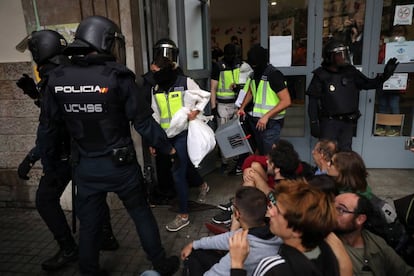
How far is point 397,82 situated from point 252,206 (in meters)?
3.46

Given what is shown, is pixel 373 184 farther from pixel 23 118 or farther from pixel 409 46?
pixel 23 118

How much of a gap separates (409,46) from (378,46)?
38 centimetres

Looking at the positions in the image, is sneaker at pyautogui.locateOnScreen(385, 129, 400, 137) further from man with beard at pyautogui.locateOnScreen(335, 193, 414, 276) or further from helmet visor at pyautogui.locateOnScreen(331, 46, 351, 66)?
man with beard at pyautogui.locateOnScreen(335, 193, 414, 276)

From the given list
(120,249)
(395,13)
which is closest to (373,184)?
(395,13)

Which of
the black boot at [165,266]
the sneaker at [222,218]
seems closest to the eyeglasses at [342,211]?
the black boot at [165,266]

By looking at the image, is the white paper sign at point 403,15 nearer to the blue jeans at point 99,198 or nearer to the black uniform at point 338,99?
the black uniform at point 338,99

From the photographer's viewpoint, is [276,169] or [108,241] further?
Answer: [108,241]

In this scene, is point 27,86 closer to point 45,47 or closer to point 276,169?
point 45,47

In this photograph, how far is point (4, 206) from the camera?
12.9 ft

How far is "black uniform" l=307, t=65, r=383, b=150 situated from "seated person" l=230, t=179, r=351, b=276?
2402 mm

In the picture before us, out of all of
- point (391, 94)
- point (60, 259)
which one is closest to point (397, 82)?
point (391, 94)

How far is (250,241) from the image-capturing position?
166cm

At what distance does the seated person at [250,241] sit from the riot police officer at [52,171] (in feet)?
2.59

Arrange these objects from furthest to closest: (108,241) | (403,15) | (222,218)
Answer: (403,15)
(222,218)
(108,241)
